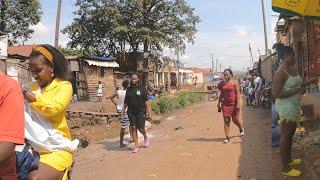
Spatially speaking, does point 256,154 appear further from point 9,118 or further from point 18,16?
point 18,16

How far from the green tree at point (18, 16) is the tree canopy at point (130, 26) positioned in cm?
573

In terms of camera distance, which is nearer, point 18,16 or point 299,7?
point 299,7

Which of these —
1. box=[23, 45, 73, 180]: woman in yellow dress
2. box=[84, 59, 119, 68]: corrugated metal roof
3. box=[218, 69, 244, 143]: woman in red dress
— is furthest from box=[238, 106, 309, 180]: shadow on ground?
box=[84, 59, 119, 68]: corrugated metal roof

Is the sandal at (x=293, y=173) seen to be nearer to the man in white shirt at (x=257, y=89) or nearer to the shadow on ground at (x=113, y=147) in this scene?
the shadow on ground at (x=113, y=147)

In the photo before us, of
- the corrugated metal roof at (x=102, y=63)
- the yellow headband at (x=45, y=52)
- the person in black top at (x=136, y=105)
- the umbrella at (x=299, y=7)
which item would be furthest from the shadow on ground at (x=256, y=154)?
the corrugated metal roof at (x=102, y=63)

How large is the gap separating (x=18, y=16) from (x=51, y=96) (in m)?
28.9

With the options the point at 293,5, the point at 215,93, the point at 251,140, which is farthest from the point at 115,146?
the point at 215,93

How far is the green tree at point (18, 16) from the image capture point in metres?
30.2

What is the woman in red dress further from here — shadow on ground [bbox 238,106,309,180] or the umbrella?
the umbrella

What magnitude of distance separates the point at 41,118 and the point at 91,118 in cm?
1671

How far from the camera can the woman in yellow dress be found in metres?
3.07

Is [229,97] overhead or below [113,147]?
overhead

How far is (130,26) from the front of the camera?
35688mm

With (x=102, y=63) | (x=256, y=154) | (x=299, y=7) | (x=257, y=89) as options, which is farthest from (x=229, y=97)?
(x=102, y=63)
